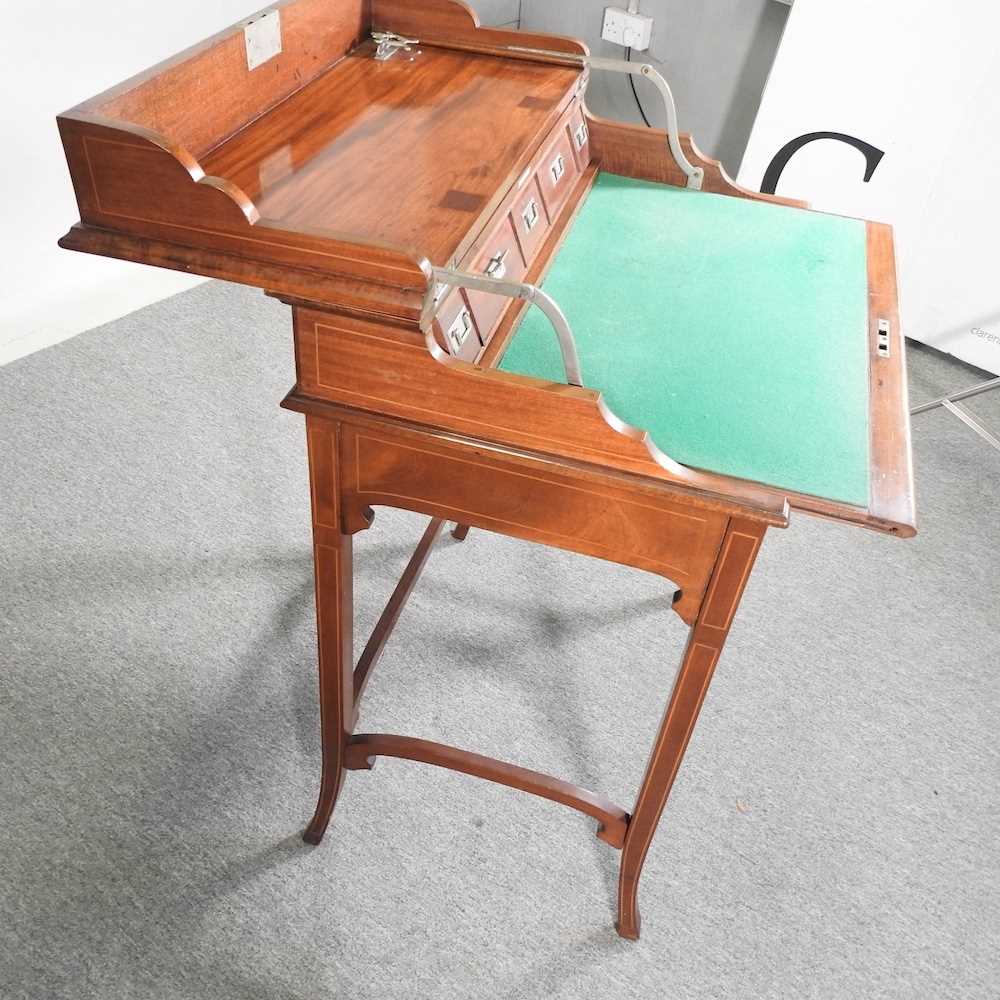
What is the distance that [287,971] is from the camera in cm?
149

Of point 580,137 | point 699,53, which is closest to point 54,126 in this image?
point 580,137

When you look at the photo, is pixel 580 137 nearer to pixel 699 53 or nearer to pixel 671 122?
pixel 671 122

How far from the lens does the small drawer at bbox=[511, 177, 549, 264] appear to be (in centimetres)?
133

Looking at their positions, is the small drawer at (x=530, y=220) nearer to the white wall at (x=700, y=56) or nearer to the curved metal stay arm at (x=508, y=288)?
the curved metal stay arm at (x=508, y=288)

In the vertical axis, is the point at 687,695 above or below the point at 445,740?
above

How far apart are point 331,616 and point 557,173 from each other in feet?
2.48

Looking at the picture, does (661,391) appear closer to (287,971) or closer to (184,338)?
(287,971)

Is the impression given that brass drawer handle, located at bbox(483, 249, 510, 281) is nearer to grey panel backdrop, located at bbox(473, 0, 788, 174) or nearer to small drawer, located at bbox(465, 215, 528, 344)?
small drawer, located at bbox(465, 215, 528, 344)

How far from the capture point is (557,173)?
150 cm

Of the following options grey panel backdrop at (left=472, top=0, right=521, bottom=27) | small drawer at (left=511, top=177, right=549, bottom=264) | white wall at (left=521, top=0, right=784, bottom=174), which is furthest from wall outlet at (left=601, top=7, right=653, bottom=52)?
small drawer at (left=511, top=177, right=549, bottom=264)

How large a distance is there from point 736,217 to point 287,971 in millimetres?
1379

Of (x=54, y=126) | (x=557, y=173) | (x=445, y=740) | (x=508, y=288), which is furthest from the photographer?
(x=54, y=126)

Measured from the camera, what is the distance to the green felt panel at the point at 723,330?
3.72 feet

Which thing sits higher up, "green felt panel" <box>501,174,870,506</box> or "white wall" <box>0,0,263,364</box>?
"green felt panel" <box>501,174,870,506</box>
